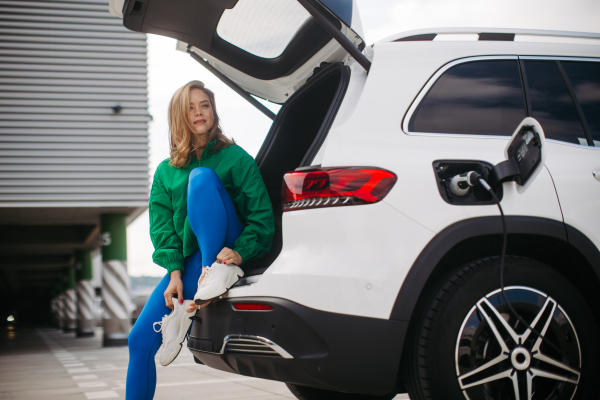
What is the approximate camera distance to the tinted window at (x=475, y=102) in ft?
7.20

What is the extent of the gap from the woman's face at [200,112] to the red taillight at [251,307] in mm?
993

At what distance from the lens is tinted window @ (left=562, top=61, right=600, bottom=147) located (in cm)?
244

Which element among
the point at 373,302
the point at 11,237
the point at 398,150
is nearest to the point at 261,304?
the point at 373,302

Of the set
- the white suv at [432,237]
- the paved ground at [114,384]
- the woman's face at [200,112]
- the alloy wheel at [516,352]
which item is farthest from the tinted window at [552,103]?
the paved ground at [114,384]

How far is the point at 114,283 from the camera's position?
12.9 m

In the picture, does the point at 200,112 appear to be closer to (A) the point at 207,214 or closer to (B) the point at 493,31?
(A) the point at 207,214

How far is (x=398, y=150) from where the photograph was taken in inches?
80.4

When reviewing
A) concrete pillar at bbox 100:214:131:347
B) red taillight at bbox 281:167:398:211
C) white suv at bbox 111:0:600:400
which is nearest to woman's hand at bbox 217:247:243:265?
white suv at bbox 111:0:600:400

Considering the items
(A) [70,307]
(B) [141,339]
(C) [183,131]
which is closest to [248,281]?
(B) [141,339]

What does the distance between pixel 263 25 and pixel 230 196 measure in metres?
0.88

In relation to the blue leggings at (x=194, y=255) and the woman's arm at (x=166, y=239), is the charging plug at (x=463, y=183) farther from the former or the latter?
the woman's arm at (x=166, y=239)

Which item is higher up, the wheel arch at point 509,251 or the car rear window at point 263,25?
the car rear window at point 263,25

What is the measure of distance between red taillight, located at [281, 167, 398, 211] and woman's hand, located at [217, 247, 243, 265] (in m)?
0.38

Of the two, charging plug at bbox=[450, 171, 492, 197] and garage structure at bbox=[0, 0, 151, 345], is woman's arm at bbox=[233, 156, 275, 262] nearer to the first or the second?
charging plug at bbox=[450, 171, 492, 197]
